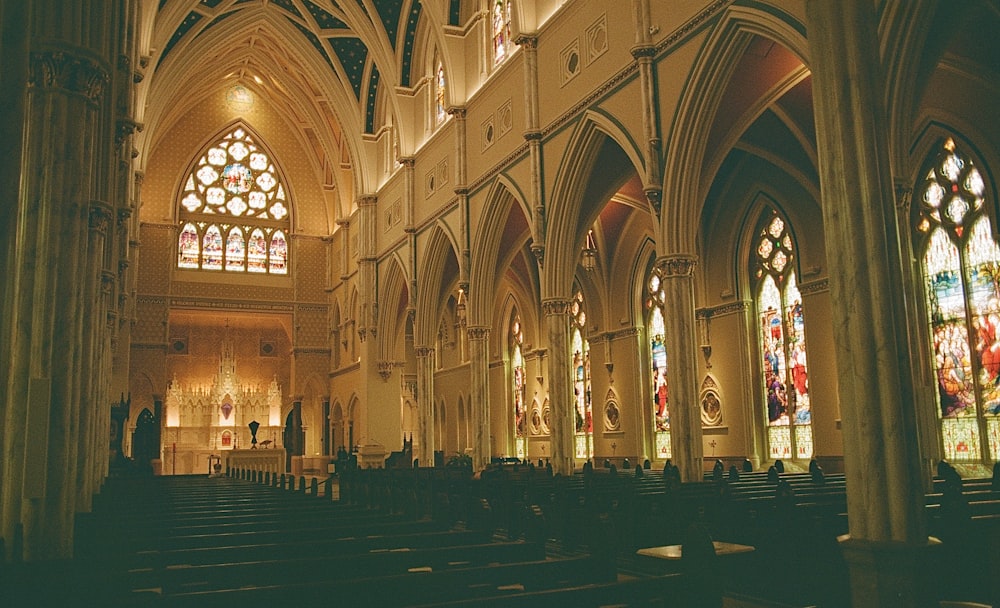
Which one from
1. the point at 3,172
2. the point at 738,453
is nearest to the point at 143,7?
the point at 3,172

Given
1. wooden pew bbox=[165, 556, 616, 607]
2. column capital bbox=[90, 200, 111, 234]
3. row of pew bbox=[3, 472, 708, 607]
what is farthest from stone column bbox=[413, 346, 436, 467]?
wooden pew bbox=[165, 556, 616, 607]

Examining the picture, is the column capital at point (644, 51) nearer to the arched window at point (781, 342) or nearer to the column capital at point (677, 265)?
the column capital at point (677, 265)

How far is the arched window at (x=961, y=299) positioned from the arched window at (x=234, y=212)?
28968 millimetres

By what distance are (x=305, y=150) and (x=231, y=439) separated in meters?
13.7

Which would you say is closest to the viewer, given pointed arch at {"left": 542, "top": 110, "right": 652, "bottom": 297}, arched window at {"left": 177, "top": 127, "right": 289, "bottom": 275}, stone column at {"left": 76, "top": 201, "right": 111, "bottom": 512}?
stone column at {"left": 76, "top": 201, "right": 111, "bottom": 512}

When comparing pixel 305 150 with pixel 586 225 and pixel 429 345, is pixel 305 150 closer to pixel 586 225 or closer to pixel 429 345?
pixel 429 345

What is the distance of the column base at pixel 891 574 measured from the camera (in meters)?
5.65

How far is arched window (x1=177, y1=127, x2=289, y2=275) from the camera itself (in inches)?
1458

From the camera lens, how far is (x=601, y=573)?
14.9 ft

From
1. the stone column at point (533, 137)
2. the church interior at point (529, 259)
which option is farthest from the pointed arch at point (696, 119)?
the stone column at point (533, 137)

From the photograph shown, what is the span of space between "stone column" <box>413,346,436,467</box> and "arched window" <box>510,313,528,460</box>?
17.4 ft

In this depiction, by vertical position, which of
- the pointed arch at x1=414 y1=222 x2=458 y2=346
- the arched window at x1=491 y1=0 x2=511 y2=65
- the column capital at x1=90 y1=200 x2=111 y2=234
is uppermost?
the arched window at x1=491 y1=0 x2=511 y2=65

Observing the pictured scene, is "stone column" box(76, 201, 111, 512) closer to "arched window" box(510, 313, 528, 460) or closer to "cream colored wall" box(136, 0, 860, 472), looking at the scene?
"cream colored wall" box(136, 0, 860, 472)

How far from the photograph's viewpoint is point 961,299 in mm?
15562
